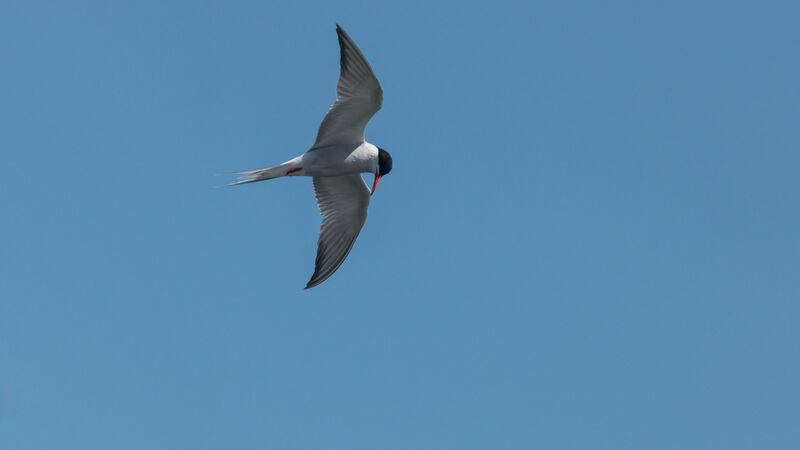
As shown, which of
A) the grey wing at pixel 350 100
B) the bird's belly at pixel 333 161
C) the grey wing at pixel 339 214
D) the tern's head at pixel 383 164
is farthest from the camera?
the grey wing at pixel 339 214

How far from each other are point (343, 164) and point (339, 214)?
1746mm

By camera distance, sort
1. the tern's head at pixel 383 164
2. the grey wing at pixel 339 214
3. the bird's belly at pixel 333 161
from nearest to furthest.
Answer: the bird's belly at pixel 333 161 → the tern's head at pixel 383 164 → the grey wing at pixel 339 214

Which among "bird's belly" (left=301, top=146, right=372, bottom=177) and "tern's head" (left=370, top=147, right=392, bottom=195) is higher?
"tern's head" (left=370, top=147, right=392, bottom=195)

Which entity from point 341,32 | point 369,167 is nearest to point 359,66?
point 341,32

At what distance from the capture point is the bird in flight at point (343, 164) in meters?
12.9

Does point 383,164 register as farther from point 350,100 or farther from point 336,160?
point 350,100

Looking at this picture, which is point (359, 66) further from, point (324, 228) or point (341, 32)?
point (324, 228)

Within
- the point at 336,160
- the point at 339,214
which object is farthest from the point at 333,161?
the point at 339,214

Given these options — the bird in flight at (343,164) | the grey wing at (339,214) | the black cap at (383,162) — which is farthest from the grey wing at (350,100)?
the grey wing at (339,214)

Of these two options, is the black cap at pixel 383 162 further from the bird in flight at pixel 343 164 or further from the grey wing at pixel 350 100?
the grey wing at pixel 350 100

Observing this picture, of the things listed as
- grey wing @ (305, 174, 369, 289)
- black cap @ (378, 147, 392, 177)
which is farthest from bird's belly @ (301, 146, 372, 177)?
grey wing @ (305, 174, 369, 289)

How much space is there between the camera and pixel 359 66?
12.7m

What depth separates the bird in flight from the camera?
1286 centimetres

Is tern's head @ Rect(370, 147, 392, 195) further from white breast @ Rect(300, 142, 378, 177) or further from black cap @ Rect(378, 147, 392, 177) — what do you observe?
white breast @ Rect(300, 142, 378, 177)
